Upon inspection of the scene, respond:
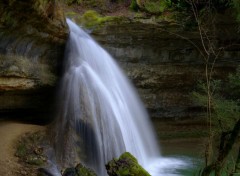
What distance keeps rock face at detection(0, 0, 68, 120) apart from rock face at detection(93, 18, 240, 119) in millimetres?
2848

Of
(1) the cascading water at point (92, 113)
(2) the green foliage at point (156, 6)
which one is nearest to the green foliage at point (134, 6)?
(2) the green foliage at point (156, 6)

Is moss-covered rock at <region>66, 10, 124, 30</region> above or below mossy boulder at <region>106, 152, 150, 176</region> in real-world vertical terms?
above

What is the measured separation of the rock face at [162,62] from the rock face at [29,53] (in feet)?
9.34

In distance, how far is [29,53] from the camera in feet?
36.7

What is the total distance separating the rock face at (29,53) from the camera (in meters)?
9.68

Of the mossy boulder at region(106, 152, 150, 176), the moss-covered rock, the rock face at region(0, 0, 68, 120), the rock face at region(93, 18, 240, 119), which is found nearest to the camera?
the mossy boulder at region(106, 152, 150, 176)

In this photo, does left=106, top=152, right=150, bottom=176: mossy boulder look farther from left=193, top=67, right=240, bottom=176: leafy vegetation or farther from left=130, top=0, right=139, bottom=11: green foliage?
left=130, top=0, right=139, bottom=11: green foliage

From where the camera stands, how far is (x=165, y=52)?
51.2ft

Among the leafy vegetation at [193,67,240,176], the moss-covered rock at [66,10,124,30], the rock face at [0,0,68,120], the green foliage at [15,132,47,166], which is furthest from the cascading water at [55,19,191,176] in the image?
the leafy vegetation at [193,67,240,176]

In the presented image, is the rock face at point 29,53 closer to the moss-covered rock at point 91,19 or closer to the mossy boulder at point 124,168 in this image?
the moss-covered rock at point 91,19

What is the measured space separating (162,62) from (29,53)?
6430 mm

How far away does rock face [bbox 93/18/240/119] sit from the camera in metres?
14.5

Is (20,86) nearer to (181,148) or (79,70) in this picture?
(79,70)

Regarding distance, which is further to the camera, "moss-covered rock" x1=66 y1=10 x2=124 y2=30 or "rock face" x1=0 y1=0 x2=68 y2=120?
"moss-covered rock" x1=66 y1=10 x2=124 y2=30
